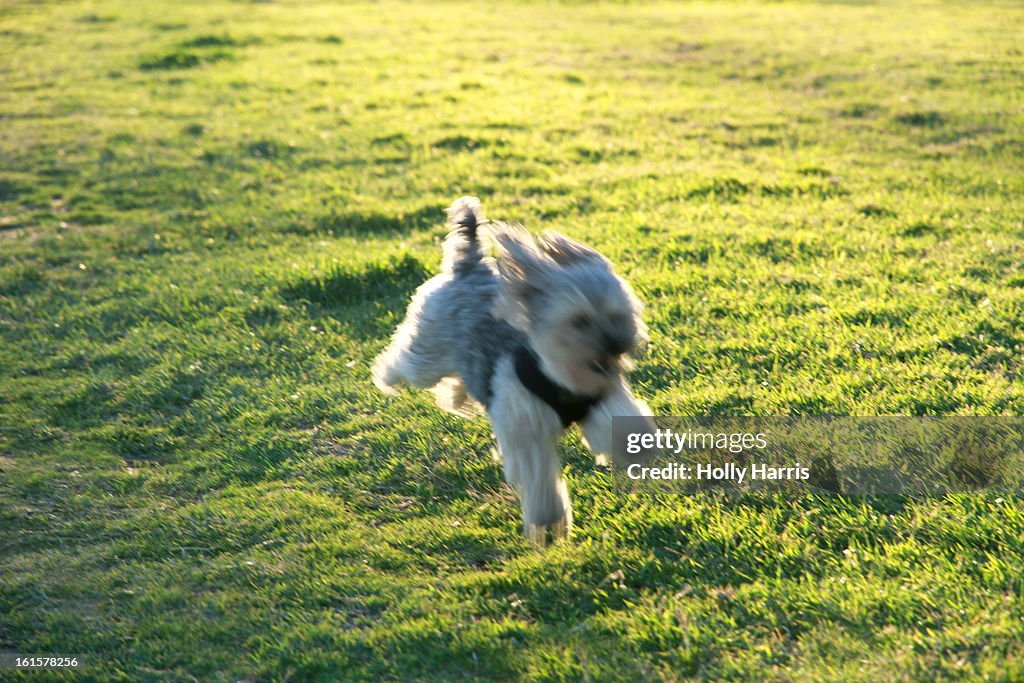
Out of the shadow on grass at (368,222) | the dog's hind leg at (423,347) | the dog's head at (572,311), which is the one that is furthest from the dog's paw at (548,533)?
the shadow on grass at (368,222)

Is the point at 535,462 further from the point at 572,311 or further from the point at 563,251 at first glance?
the point at 563,251

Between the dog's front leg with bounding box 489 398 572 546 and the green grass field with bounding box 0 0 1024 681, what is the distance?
21cm

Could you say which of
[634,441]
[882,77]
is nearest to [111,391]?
[634,441]

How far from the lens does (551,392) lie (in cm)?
488

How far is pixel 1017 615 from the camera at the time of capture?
411 cm

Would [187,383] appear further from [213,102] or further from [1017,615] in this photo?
[213,102]

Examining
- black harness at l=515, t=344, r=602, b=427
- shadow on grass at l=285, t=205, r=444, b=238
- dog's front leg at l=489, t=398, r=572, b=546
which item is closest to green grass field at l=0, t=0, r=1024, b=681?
shadow on grass at l=285, t=205, r=444, b=238

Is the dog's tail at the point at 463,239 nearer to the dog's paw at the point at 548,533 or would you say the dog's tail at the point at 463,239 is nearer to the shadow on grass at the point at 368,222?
the dog's paw at the point at 548,533

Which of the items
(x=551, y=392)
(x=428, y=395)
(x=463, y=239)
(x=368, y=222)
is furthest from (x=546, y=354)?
(x=368, y=222)

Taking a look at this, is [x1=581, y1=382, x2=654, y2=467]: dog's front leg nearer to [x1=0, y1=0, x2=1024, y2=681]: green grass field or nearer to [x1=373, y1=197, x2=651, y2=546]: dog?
[x1=373, y1=197, x2=651, y2=546]: dog

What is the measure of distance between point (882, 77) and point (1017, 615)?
12493 mm

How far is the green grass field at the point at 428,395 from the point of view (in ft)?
14.8

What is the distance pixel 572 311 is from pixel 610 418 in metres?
0.69

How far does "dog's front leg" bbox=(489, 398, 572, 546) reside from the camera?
4.99 meters
